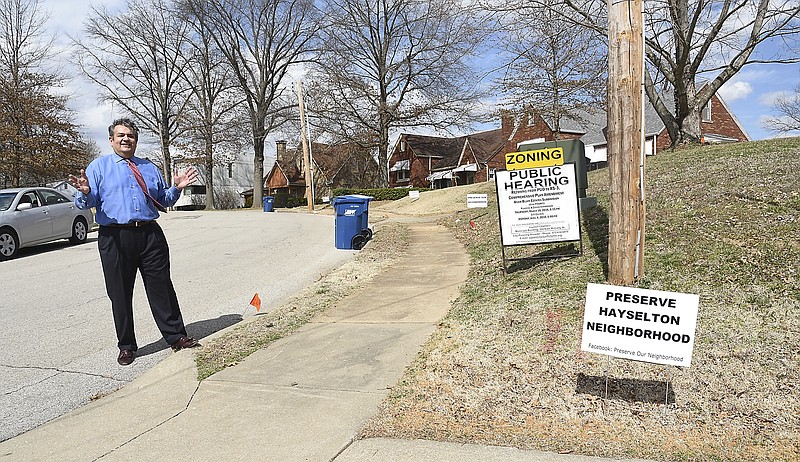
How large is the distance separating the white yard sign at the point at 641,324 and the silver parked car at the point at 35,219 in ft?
44.4

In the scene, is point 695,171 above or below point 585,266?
above

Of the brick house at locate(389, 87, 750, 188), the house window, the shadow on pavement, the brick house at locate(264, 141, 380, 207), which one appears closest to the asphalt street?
the shadow on pavement

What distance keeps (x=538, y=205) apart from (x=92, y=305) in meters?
6.16

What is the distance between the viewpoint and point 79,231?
53.7 feet

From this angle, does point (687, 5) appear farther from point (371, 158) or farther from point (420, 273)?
point (371, 158)

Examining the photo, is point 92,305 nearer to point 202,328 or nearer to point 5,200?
point 202,328

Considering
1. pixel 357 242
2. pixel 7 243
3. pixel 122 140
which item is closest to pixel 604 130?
pixel 357 242

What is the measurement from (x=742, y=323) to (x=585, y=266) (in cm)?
254

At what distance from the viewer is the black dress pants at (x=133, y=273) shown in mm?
5527

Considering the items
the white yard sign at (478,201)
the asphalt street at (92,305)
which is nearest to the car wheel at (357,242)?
the asphalt street at (92,305)

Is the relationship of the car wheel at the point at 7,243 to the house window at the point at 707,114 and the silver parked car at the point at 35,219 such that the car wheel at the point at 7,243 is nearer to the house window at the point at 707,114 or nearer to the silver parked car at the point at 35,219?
the silver parked car at the point at 35,219

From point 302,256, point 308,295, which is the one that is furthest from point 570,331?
point 302,256

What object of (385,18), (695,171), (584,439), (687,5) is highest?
(385,18)

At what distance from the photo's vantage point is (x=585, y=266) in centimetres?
744
